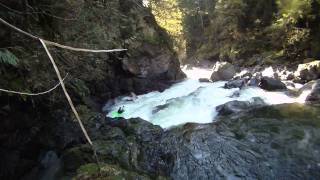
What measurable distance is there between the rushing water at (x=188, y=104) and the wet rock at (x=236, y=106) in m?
0.27

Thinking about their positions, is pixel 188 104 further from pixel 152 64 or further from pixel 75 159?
pixel 75 159

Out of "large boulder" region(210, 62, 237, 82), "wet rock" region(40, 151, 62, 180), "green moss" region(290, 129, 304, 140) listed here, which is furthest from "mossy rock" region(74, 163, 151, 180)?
"large boulder" region(210, 62, 237, 82)

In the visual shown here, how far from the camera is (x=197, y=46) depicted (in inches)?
1438

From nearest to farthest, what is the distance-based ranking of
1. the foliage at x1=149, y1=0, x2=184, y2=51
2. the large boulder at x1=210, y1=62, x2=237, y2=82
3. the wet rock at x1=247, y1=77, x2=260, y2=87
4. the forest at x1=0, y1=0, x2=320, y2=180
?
the forest at x1=0, y1=0, x2=320, y2=180 → the wet rock at x1=247, y1=77, x2=260, y2=87 → the large boulder at x1=210, y1=62, x2=237, y2=82 → the foliage at x1=149, y1=0, x2=184, y2=51

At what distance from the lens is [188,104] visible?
530 inches

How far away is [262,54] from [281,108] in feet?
38.1

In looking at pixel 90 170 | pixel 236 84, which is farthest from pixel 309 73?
pixel 90 170

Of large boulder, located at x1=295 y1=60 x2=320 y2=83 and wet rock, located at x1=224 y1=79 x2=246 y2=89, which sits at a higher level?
large boulder, located at x1=295 y1=60 x2=320 y2=83

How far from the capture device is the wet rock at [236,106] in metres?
11.5

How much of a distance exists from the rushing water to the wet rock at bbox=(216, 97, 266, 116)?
0.88 feet

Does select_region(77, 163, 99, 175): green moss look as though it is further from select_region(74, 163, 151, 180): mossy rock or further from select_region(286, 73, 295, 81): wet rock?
select_region(286, 73, 295, 81): wet rock

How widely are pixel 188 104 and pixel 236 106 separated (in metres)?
2.22

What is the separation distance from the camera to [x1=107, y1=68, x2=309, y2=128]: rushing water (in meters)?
11.9

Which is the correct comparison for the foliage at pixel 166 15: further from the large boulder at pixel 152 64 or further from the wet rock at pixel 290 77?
the wet rock at pixel 290 77
